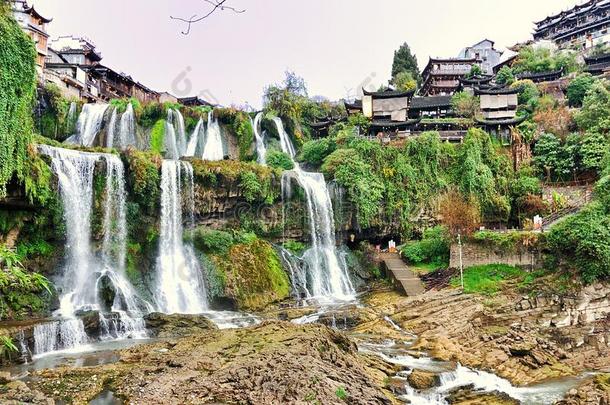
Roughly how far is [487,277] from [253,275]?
11.3m

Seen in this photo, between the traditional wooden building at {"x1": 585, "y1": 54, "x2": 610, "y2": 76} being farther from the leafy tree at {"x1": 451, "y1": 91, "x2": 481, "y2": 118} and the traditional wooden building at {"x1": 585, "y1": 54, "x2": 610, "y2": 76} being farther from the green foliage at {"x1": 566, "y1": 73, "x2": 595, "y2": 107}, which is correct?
the leafy tree at {"x1": 451, "y1": 91, "x2": 481, "y2": 118}

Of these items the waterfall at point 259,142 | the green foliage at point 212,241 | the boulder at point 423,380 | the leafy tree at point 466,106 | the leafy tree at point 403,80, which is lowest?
the boulder at point 423,380

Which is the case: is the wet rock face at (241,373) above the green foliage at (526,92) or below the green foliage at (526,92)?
below

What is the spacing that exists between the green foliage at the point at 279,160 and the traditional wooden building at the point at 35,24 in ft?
66.1

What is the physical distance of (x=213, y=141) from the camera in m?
36.2

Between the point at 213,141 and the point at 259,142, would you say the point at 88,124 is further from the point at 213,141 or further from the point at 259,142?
the point at 259,142

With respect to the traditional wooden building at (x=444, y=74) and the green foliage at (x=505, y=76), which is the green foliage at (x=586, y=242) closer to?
the green foliage at (x=505, y=76)

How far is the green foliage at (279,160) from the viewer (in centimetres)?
3459

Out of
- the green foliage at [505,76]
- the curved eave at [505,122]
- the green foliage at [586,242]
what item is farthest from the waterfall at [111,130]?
the green foliage at [505,76]

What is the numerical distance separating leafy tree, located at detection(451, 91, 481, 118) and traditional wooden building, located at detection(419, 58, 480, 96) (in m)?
13.7

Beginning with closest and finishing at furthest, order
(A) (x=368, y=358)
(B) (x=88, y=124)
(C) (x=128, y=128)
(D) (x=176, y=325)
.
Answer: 1. (A) (x=368, y=358)
2. (D) (x=176, y=325)
3. (B) (x=88, y=124)
4. (C) (x=128, y=128)

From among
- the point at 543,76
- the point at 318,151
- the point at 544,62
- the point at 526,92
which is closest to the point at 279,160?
the point at 318,151

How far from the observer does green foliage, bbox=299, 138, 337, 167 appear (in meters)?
34.8

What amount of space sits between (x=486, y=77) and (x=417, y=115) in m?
14.5
